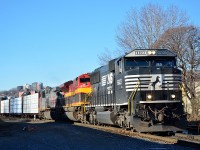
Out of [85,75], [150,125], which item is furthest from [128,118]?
[85,75]

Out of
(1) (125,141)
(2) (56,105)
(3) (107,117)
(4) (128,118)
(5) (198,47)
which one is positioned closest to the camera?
(1) (125,141)

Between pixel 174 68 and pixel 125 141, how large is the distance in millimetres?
4672

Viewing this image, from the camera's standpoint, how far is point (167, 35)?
31.8 metres

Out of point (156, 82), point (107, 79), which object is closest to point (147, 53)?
point (156, 82)

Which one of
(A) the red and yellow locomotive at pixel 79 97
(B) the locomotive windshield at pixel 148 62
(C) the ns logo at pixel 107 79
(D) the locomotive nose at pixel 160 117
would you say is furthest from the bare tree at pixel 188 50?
(D) the locomotive nose at pixel 160 117

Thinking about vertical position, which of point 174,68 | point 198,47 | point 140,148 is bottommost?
point 140,148

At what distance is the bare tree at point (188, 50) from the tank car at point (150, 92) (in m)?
14.1

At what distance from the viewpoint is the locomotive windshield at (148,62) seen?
16.5 m

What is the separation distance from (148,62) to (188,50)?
1543 cm

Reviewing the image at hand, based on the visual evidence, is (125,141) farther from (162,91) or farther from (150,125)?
(162,91)

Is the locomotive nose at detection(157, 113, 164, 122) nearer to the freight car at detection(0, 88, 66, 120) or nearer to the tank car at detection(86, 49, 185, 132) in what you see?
the tank car at detection(86, 49, 185, 132)

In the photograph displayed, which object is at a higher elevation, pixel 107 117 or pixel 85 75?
pixel 85 75

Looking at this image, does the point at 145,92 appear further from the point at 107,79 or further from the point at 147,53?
the point at 107,79

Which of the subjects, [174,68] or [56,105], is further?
[56,105]
